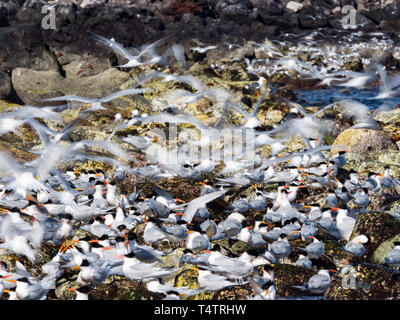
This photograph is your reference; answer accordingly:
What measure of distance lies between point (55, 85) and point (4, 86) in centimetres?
218

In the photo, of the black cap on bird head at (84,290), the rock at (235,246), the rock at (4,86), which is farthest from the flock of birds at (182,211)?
the rock at (4,86)

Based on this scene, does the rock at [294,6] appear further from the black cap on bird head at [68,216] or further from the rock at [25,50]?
the black cap on bird head at [68,216]

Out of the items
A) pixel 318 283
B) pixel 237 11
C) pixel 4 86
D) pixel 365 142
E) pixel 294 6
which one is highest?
pixel 318 283

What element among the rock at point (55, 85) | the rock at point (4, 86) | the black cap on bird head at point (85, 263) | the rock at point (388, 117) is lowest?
the rock at point (388, 117)

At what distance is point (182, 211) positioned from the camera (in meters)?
8.95

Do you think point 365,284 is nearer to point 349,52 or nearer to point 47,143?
point 47,143

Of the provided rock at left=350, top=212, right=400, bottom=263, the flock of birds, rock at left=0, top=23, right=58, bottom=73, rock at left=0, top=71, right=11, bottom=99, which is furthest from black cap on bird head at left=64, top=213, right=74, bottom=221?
rock at left=0, top=23, right=58, bottom=73

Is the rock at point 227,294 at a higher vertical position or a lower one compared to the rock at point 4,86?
higher

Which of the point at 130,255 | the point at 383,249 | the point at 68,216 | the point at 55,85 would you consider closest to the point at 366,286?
the point at 383,249

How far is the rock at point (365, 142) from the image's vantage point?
1230 centimetres

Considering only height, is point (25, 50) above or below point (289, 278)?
below

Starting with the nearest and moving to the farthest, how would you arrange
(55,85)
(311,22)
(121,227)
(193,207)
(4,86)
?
(121,227) < (193,207) < (4,86) < (55,85) < (311,22)

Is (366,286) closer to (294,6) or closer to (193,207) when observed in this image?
(193,207)

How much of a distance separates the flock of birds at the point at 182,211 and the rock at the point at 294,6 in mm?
46551
